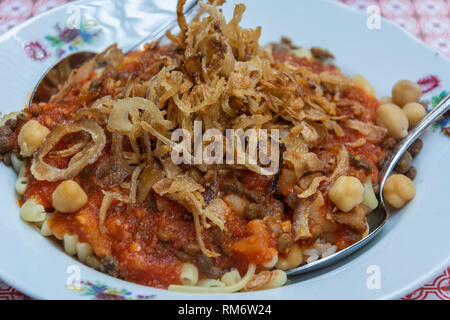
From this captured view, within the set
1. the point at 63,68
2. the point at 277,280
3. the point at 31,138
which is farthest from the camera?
the point at 63,68

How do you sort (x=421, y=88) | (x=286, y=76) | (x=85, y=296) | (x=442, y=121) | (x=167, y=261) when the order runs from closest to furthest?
(x=85, y=296) → (x=167, y=261) → (x=286, y=76) → (x=442, y=121) → (x=421, y=88)

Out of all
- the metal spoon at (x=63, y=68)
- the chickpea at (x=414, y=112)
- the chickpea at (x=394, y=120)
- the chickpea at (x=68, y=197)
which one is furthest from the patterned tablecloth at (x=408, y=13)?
the chickpea at (x=68, y=197)

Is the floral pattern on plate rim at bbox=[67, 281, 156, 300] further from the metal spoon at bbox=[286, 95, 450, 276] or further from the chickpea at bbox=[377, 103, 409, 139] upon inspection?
the chickpea at bbox=[377, 103, 409, 139]

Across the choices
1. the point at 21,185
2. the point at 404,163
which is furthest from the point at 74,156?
the point at 404,163

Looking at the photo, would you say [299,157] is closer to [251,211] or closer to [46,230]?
[251,211]

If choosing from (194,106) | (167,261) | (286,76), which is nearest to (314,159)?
(286,76)

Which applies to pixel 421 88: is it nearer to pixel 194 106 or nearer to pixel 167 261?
pixel 194 106
